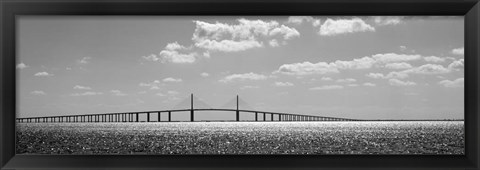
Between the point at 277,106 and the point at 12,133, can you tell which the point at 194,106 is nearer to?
the point at 277,106

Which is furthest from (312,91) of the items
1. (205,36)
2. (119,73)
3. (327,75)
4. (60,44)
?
(60,44)

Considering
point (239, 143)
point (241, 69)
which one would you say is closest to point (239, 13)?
point (239, 143)

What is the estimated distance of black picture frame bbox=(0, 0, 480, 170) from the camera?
8.86 ft

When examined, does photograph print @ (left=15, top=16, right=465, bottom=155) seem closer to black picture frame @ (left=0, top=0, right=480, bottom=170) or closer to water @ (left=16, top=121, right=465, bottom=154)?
water @ (left=16, top=121, right=465, bottom=154)

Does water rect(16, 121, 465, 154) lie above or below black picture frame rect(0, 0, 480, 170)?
below

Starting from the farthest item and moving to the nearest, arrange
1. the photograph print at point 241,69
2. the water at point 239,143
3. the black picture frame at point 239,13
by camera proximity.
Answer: the photograph print at point 241,69 → the water at point 239,143 → the black picture frame at point 239,13

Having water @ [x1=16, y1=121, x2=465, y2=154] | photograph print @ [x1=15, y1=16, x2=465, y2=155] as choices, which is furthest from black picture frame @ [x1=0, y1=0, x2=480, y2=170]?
photograph print @ [x1=15, y1=16, x2=465, y2=155]

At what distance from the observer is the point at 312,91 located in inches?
1673

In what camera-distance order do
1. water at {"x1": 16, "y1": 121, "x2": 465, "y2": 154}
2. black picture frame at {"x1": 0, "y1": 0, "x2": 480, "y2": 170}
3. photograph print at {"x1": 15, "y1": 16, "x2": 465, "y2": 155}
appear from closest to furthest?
black picture frame at {"x1": 0, "y1": 0, "x2": 480, "y2": 170}, water at {"x1": 16, "y1": 121, "x2": 465, "y2": 154}, photograph print at {"x1": 15, "y1": 16, "x2": 465, "y2": 155}

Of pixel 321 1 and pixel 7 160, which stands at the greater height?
pixel 321 1

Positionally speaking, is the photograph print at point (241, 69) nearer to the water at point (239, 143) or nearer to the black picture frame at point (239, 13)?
the water at point (239, 143)

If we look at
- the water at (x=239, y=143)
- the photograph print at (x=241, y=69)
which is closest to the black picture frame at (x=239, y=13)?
the water at (x=239, y=143)

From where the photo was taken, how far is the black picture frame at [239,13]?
8.86 feet

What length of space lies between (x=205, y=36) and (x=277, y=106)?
7136mm
